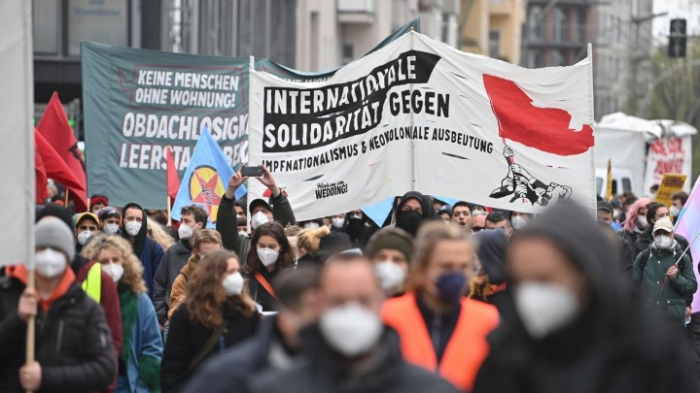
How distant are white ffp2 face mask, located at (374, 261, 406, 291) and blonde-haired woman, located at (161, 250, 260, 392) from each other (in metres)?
1.43

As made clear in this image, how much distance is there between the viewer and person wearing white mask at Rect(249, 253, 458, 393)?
4219 mm

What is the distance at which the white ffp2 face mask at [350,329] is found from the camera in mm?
4191

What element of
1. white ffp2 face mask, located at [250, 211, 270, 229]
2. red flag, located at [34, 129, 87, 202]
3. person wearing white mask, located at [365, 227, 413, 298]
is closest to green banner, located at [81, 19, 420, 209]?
red flag, located at [34, 129, 87, 202]

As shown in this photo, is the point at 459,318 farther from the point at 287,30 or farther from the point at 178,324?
the point at 287,30

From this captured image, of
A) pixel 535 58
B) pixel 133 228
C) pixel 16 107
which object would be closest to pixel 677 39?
pixel 133 228

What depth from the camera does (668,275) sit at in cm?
1406

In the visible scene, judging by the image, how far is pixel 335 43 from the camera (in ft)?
155

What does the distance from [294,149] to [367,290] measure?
8617 millimetres

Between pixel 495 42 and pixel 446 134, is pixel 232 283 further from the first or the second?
pixel 495 42

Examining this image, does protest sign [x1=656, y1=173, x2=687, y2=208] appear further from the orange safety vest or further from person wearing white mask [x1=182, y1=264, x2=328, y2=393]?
person wearing white mask [x1=182, y1=264, x2=328, y2=393]

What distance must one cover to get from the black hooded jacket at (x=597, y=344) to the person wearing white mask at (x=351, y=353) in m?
0.30

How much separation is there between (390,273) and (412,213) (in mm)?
3481

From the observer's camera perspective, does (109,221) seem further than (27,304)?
Yes

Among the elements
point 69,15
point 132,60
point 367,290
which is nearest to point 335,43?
point 69,15
